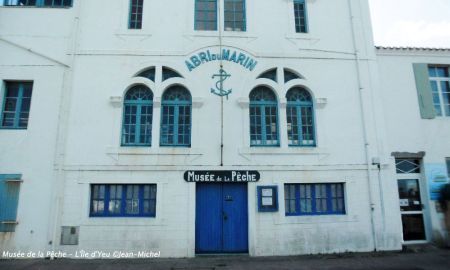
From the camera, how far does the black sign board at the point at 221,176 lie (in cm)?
925

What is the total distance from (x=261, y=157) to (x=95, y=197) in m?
5.41

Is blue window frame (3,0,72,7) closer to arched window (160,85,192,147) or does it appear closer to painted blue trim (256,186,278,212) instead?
arched window (160,85,192,147)

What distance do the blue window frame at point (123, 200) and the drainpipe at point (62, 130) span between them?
0.94 meters

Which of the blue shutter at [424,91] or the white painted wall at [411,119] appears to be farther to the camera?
the blue shutter at [424,91]

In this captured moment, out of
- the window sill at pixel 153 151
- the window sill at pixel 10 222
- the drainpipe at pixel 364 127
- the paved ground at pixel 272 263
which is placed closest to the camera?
the paved ground at pixel 272 263

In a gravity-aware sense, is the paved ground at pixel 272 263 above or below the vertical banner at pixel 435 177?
below

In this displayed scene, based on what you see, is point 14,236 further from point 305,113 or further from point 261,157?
point 305,113

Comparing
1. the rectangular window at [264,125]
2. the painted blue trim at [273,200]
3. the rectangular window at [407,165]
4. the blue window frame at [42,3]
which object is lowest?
the painted blue trim at [273,200]

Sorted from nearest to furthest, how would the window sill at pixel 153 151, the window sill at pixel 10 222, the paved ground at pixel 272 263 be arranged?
the paved ground at pixel 272 263
the window sill at pixel 10 222
the window sill at pixel 153 151

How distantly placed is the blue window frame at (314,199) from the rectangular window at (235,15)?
5.84 m

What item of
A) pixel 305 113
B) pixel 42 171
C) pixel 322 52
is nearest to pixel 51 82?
pixel 42 171

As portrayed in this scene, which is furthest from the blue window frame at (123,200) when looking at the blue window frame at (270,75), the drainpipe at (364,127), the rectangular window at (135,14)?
the drainpipe at (364,127)

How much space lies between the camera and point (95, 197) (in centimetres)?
930

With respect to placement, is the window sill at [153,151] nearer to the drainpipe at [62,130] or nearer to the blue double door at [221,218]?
the blue double door at [221,218]
